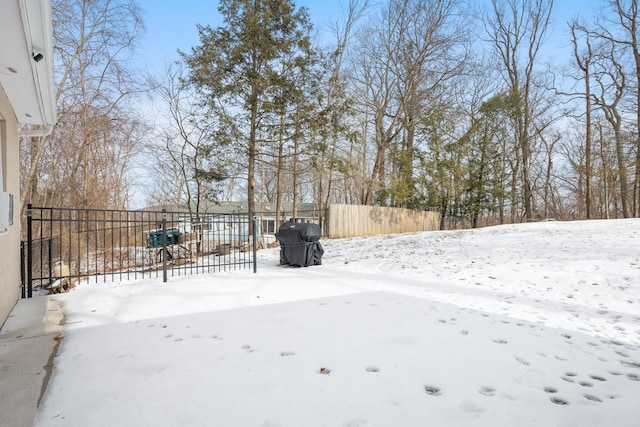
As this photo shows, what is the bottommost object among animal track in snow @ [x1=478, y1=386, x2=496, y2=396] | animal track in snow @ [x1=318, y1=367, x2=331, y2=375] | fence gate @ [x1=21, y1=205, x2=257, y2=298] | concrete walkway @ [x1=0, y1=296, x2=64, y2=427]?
animal track in snow @ [x1=478, y1=386, x2=496, y2=396]

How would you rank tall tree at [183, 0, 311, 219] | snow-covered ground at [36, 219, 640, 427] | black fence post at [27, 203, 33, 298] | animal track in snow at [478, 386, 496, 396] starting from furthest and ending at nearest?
tall tree at [183, 0, 311, 219], black fence post at [27, 203, 33, 298], animal track in snow at [478, 386, 496, 396], snow-covered ground at [36, 219, 640, 427]

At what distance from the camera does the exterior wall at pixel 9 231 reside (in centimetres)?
358

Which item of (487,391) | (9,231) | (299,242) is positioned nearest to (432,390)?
(487,391)

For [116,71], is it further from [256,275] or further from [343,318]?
[343,318]

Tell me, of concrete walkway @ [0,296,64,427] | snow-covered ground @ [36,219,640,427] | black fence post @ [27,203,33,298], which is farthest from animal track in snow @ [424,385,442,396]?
black fence post @ [27,203,33,298]

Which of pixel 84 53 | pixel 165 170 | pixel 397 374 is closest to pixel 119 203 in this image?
pixel 165 170

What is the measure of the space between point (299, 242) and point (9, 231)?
4461 millimetres

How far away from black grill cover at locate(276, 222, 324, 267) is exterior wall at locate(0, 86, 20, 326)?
4.14 metres

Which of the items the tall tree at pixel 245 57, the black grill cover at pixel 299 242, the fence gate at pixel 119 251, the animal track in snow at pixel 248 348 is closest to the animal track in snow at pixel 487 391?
the animal track in snow at pixel 248 348

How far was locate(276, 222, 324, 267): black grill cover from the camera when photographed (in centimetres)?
694

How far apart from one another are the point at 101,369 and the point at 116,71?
1199cm

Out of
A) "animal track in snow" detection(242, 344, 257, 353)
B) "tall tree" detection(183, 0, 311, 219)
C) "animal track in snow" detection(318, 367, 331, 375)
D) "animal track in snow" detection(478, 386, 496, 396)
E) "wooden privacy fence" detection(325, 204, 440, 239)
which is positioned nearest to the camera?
"animal track in snow" detection(478, 386, 496, 396)

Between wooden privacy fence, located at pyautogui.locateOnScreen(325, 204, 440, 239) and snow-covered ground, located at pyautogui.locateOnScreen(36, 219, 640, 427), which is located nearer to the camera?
snow-covered ground, located at pyautogui.locateOnScreen(36, 219, 640, 427)

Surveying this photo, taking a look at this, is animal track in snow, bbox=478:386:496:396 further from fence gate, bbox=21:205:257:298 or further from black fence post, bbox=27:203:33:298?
black fence post, bbox=27:203:33:298
